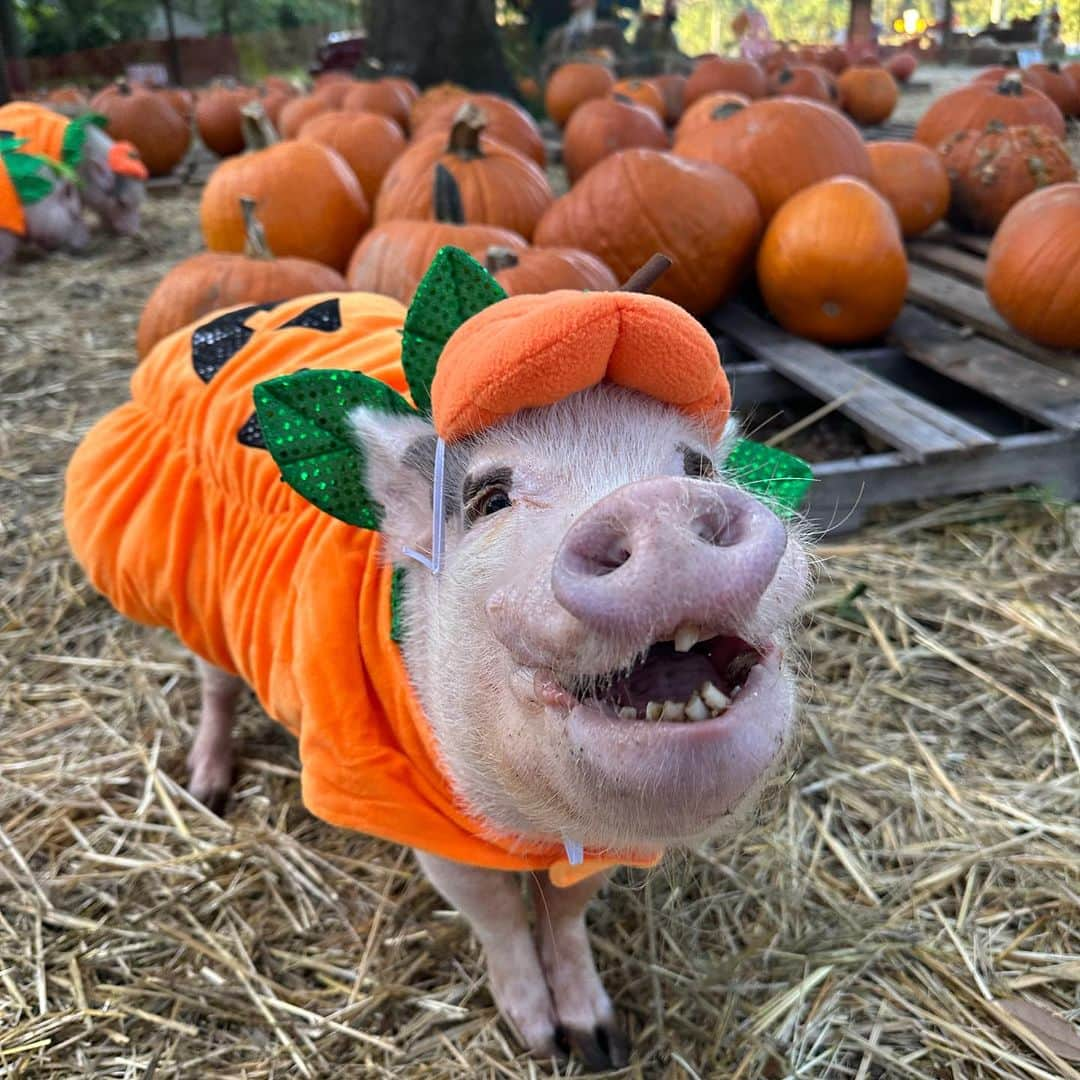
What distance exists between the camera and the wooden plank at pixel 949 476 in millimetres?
3031

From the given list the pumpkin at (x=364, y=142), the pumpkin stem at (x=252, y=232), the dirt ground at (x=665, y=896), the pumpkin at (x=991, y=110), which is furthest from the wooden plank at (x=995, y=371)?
the pumpkin at (x=364, y=142)

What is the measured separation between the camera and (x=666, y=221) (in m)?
3.84

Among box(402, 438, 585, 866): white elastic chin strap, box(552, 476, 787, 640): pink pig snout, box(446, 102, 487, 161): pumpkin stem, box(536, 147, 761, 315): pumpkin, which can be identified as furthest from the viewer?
box(446, 102, 487, 161): pumpkin stem

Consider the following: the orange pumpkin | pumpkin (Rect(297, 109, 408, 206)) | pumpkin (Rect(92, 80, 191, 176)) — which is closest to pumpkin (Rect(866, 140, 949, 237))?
the orange pumpkin

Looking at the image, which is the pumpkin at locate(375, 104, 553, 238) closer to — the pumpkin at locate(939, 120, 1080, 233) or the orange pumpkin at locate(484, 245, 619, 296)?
the orange pumpkin at locate(484, 245, 619, 296)

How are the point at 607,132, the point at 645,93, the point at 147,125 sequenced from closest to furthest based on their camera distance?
the point at 607,132
the point at 645,93
the point at 147,125

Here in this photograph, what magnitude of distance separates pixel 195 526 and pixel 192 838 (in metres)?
0.71

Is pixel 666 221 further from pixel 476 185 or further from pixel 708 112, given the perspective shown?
pixel 708 112

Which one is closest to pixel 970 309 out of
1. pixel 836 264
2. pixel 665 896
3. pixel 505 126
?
pixel 836 264

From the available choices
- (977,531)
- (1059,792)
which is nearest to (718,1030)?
(1059,792)

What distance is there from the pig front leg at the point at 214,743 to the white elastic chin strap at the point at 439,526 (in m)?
1.07

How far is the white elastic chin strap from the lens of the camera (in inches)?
55.0

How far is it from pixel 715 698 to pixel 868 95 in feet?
30.1

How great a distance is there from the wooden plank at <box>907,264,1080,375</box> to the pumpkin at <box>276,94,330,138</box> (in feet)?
15.7
